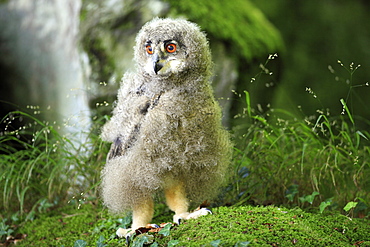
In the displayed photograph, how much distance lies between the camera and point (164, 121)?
8.02 feet

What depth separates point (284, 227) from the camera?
2.49 m

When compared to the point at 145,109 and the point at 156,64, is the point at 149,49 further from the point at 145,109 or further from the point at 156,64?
the point at 145,109

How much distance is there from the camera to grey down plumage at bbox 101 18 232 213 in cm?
245

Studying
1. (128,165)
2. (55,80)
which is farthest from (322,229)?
(55,80)

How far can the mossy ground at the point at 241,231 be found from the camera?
2.33 m

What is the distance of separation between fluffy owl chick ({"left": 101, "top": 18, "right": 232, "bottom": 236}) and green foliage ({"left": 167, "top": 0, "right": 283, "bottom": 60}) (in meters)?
1.73

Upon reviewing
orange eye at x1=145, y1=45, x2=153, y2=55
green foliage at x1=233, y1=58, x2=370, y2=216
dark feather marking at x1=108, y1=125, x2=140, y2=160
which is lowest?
green foliage at x1=233, y1=58, x2=370, y2=216

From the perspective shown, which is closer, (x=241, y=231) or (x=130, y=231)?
(x=241, y=231)

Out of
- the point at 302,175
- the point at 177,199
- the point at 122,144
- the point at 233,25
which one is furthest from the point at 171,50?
the point at 233,25

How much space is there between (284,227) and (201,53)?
3.67ft

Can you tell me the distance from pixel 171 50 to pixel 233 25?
2.27 meters

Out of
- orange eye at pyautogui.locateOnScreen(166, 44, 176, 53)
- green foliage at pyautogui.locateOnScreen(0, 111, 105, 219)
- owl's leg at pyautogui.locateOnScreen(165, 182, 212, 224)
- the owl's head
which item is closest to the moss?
owl's leg at pyautogui.locateOnScreen(165, 182, 212, 224)

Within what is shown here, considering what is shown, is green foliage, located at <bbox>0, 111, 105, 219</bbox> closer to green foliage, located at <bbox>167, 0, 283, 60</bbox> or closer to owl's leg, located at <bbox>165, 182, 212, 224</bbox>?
owl's leg, located at <bbox>165, 182, 212, 224</bbox>

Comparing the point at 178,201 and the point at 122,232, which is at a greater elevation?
the point at 178,201
